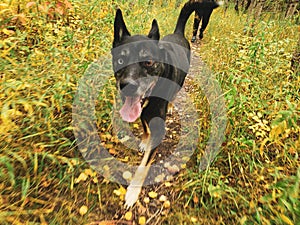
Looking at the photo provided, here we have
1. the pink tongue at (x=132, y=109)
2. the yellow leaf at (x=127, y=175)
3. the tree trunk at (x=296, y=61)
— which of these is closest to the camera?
the pink tongue at (x=132, y=109)

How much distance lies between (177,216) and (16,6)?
10.4 ft

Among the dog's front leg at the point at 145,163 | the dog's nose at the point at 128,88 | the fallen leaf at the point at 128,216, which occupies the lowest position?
the fallen leaf at the point at 128,216

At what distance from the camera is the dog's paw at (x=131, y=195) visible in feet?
6.11

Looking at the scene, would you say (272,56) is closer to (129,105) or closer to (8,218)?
(129,105)

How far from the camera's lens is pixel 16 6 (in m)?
2.63

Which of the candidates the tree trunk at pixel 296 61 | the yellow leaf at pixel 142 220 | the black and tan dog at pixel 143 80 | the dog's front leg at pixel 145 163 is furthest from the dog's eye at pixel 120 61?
the tree trunk at pixel 296 61

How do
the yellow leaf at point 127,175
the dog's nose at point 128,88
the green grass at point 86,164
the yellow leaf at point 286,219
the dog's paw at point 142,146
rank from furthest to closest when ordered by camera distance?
the dog's paw at point 142,146
the yellow leaf at point 127,175
the dog's nose at point 128,88
the green grass at point 86,164
the yellow leaf at point 286,219

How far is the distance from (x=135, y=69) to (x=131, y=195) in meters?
1.19

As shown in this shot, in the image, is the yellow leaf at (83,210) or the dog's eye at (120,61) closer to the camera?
the yellow leaf at (83,210)

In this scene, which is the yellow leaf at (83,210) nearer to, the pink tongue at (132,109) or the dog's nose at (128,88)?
the pink tongue at (132,109)


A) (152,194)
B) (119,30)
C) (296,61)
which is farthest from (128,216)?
(296,61)

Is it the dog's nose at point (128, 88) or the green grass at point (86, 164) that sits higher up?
the dog's nose at point (128, 88)

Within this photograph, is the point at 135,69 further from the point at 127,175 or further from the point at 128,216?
the point at 128,216

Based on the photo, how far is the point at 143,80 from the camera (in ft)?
6.16
